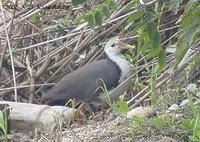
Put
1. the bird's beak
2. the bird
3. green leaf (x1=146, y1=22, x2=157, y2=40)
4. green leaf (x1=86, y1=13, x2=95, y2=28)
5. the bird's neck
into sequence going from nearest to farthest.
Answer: green leaf (x1=146, y1=22, x2=157, y2=40) < green leaf (x1=86, y1=13, x2=95, y2=28) < the bird < the bird's neck < the bird's beak

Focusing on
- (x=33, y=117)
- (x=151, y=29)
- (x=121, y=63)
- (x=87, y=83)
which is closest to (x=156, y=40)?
(x=151, y=29)

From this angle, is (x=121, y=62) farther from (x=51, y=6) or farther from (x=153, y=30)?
(x=153, y=30)

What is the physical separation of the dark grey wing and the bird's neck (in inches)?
2.5

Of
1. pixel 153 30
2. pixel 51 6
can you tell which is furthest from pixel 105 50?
pixel 153 30

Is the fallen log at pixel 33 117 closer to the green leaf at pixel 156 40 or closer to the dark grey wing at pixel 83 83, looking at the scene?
the dark grey wing at pixel 83 83

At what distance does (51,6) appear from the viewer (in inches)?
254

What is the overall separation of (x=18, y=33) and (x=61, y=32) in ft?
1.78

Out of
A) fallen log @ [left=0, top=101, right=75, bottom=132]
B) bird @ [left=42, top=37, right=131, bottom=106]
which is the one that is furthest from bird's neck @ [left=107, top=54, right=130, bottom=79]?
fallen log @ [left=0, top=101, right=75, bottom=132]

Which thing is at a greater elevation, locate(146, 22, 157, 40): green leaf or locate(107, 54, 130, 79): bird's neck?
locate(146, 22, 157, 40): green leaf

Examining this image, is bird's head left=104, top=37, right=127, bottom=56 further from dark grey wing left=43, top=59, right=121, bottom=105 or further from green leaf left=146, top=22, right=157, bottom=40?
green leaf left=146, top=22, right=157, bottom=40

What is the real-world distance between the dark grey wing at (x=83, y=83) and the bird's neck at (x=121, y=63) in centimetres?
6

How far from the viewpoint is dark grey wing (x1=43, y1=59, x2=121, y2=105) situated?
6109 mm

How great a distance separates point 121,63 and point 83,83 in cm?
47

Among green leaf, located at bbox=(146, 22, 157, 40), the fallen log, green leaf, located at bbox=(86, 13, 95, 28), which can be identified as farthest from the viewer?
the fallen log
